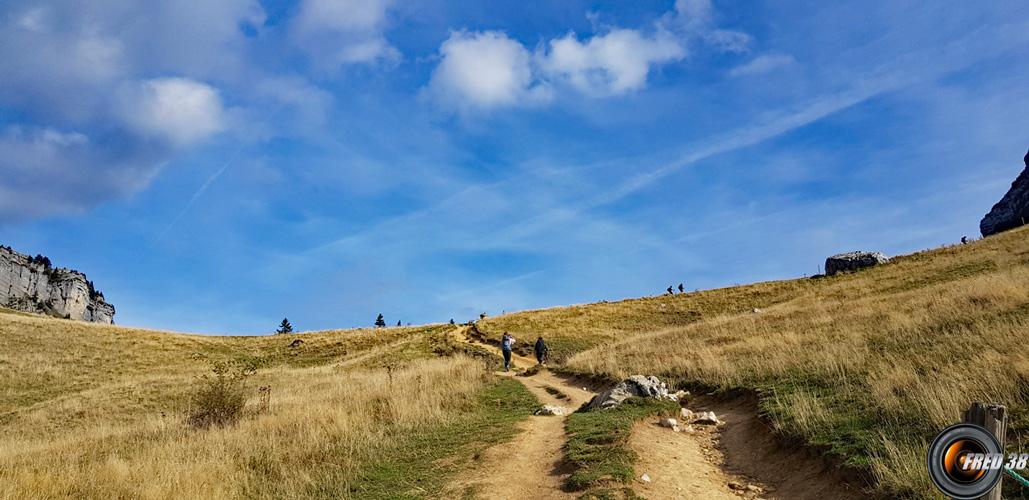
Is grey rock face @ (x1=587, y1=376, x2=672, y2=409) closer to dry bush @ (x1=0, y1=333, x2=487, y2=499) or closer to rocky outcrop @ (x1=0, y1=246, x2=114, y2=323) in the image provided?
dry bush @ (x1=0, y1=333, x2=487, y2=499)

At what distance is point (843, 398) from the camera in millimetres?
10117

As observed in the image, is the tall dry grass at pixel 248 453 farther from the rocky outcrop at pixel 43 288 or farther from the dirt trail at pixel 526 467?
the rocky outcrop at pixel 43 288

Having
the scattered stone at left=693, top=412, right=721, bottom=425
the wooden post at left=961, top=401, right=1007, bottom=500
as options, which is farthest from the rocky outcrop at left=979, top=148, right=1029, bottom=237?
the wooden post at left=961, top=401, right=1007, bottom=500

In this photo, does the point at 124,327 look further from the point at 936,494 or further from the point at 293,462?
the point at 936,494

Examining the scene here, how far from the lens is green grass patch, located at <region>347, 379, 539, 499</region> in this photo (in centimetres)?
854

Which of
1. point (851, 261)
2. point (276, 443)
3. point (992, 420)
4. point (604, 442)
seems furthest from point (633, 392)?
point (851, 261)

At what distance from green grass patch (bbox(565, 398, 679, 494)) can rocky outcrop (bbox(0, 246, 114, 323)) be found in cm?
13303

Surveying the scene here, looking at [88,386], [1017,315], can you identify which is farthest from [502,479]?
[88,386]

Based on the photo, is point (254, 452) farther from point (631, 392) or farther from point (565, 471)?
point (631, 392)

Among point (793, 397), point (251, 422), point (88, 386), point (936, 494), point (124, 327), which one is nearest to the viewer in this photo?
point (936, 494)

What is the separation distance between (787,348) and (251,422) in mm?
15019

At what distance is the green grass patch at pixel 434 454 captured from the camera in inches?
336

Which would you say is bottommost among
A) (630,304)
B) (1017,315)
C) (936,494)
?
(936,494)

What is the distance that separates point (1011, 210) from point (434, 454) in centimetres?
10817
